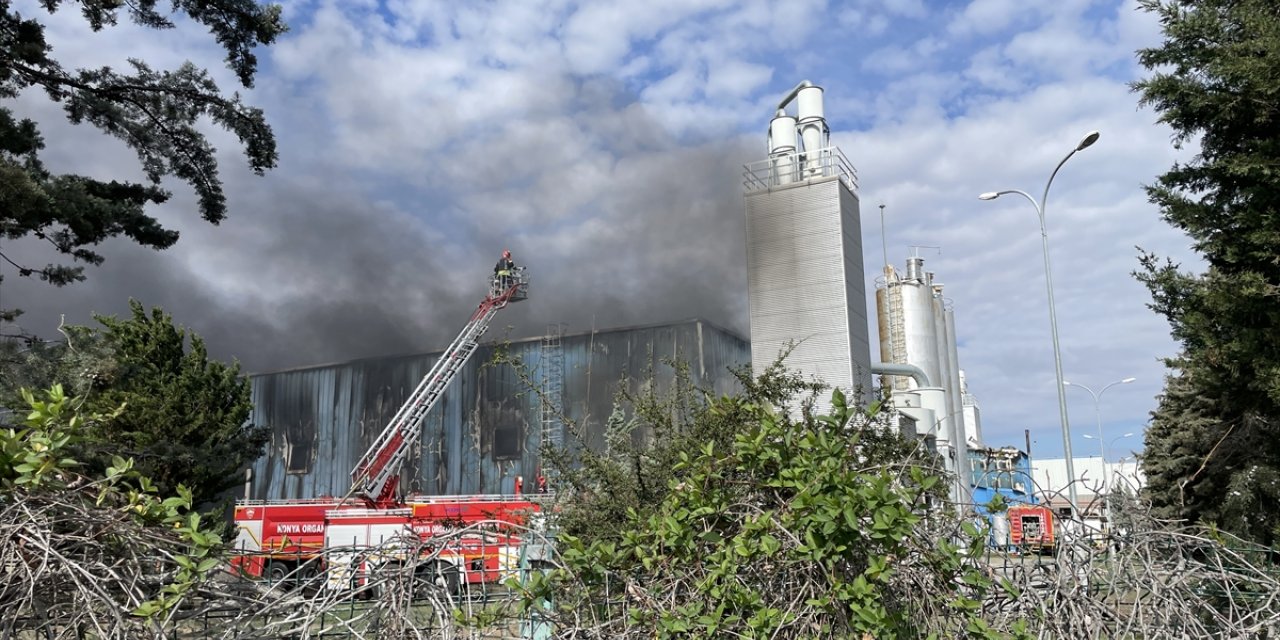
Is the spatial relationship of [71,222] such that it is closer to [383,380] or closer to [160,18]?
[160,18]

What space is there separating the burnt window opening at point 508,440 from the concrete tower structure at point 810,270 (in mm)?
15705

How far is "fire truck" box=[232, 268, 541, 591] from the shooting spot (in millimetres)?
3941

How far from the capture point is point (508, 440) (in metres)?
38.9

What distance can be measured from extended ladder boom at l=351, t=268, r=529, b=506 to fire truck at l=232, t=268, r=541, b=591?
39 millimetres

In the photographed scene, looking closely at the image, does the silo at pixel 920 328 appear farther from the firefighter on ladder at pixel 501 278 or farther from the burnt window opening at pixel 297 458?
the burnt window opening at pixel 297 458

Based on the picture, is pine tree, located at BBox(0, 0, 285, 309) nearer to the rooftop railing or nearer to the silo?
the rooftop railing

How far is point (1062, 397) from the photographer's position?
16.1 metres

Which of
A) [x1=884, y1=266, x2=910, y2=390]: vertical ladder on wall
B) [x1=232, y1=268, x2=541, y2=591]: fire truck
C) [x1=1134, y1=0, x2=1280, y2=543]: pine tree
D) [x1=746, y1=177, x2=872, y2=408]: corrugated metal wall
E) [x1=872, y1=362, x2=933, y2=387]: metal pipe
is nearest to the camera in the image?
[x1=232, y1=268, x2=541, y2=591]: fire truck

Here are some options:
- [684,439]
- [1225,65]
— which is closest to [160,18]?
[684,439]

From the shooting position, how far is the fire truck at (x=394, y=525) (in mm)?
3941

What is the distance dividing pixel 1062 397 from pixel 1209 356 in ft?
26.3

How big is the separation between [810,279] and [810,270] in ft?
0.89

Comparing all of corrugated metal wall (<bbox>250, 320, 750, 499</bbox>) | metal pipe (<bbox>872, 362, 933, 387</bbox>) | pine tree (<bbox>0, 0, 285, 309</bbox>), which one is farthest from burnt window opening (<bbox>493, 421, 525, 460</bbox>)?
pine tree (<bbox>0, 0, 285, 309</bbox>)

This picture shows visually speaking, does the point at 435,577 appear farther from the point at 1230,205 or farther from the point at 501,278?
the point at 501,278
